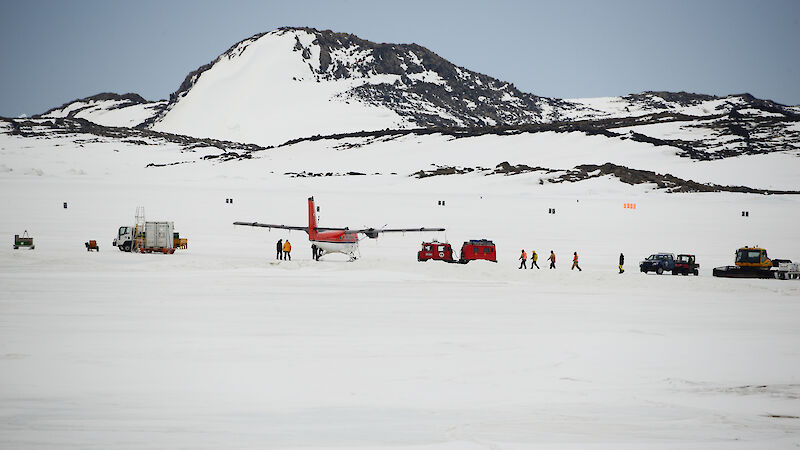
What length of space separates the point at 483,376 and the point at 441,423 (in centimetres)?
335

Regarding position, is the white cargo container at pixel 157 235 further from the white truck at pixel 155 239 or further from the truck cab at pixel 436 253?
the truck cab at pixel 436 253

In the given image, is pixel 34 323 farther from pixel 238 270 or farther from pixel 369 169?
pixel 369 169

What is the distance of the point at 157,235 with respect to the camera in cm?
4347

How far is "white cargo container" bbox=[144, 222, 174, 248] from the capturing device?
143 ft

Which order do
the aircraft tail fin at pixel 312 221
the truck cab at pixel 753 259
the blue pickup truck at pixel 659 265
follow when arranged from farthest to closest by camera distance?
1. the aircraft tail fin at pixel 312 221
2. the blue pickup truck at pixel 659 265
3. the truck cab at pixel 753 259

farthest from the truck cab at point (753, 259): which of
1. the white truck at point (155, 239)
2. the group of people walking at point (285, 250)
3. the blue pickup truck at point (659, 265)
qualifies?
the white truck at point (155, 239)

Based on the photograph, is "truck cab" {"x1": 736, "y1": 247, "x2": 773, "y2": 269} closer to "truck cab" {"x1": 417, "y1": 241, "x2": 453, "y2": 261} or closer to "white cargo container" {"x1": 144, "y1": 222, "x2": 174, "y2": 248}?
"truck cab" {"x1": 417, "y1": 241, "x2": 453, "y2": 261}

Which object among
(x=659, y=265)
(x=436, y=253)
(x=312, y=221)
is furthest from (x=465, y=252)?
(x=659, y=265)

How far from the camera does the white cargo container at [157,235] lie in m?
43.4

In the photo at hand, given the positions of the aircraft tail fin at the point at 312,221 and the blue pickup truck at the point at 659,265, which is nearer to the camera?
the blue pickup truck at the point at 659,265

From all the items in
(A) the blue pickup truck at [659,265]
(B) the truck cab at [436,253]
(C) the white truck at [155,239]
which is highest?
(C) the white truck at [155,239]

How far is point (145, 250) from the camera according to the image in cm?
4369

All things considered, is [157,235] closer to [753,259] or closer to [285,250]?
[285,250]

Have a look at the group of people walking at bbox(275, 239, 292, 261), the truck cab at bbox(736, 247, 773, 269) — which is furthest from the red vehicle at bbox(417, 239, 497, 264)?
the truck cab at bbox(736, 247, 773, 269)
